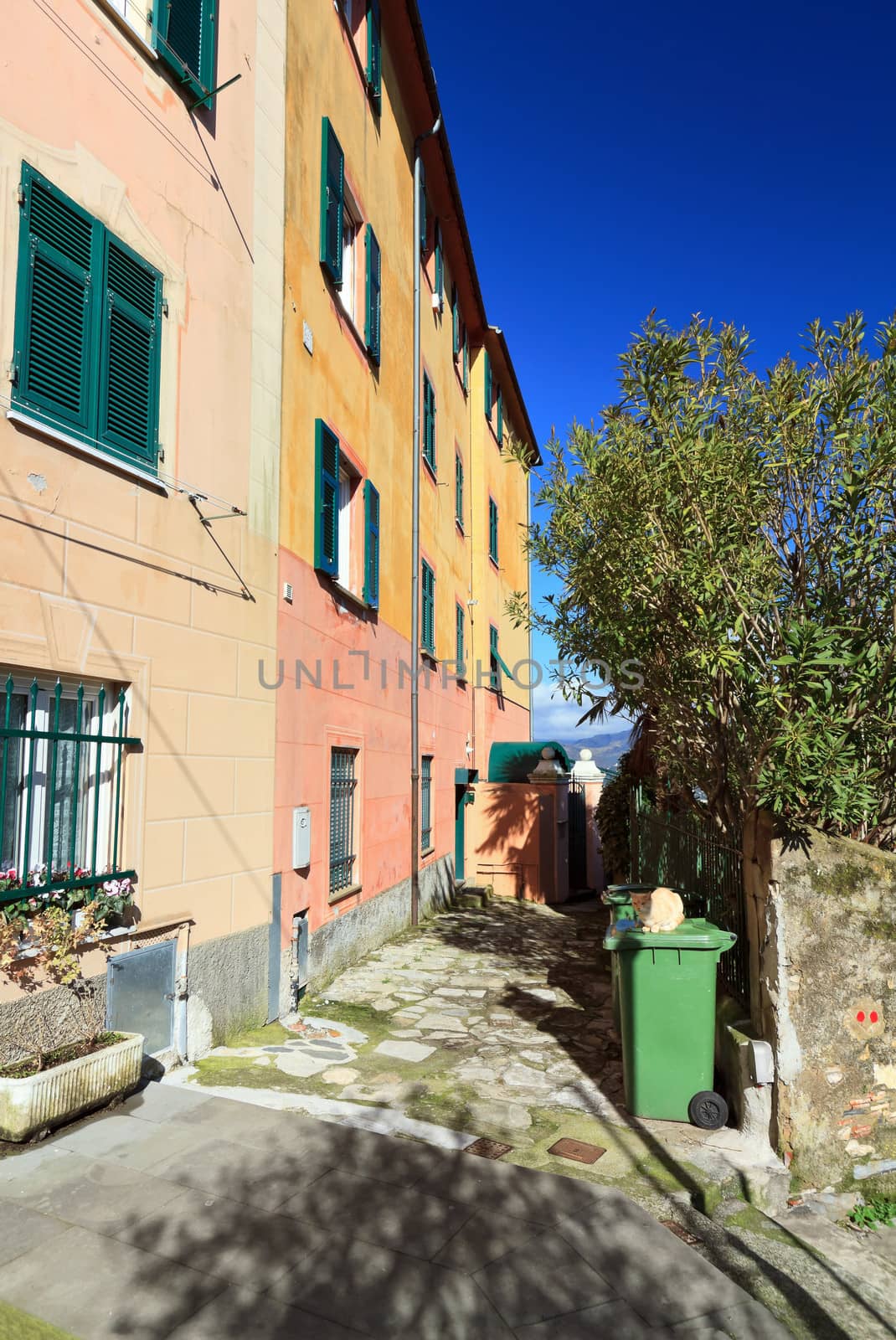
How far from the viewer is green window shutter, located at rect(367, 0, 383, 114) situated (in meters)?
10.6

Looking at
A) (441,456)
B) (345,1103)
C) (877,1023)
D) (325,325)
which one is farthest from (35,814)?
(441,456)

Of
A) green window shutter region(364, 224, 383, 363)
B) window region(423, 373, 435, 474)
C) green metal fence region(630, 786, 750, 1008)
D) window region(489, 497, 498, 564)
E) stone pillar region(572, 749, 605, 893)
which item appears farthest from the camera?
window region(489, 497, 498, 564)

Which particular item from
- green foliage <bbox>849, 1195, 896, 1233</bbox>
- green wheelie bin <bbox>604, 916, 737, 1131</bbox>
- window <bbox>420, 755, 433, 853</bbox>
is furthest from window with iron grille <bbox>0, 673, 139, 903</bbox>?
window <bbox>420, 755, 433, 853</bbox>

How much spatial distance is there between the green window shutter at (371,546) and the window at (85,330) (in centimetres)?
445

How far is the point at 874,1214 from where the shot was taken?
461 centimetres

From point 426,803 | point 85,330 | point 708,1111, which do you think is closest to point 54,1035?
point 708,1111

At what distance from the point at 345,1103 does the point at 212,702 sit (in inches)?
108

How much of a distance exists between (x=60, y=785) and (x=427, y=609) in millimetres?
9555

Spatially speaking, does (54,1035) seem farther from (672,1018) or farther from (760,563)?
(760,563)

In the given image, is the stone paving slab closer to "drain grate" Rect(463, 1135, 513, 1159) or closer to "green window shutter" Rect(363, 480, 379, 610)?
"drain grate" Rect(463, 1135, 513, 1159)

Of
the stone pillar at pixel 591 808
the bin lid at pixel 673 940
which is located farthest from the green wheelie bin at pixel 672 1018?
the stone pillar at pixel 591 808

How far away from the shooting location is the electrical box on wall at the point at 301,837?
7465 millimetres

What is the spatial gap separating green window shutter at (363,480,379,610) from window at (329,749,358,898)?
A: 1847 mm

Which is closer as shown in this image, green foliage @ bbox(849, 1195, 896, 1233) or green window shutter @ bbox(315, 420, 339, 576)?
green foliage @ bbox(849, 1195, 896, 1233)
